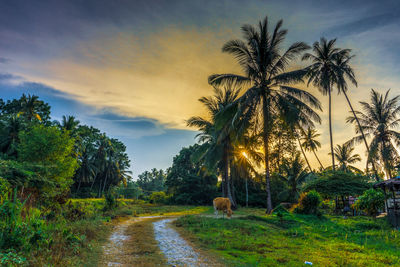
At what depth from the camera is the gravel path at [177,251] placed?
6003 millimetres

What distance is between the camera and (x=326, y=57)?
2678 centimetres

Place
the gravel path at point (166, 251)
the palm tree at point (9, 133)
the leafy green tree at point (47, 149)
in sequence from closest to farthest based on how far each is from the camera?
the gravel path at point (166, 251) < the leafy green tree at point (47, 149) < the palm tree at point (9, 133)

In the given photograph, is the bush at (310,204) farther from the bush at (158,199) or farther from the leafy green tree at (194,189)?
the bush at (158,199)

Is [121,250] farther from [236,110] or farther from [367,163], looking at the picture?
Answer: [367,163]

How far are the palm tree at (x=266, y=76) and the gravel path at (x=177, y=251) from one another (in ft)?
33.5

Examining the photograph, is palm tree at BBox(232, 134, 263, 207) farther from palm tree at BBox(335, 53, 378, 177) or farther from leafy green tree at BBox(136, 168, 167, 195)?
leafy green tree at BBox(136, 168, 167, 195)

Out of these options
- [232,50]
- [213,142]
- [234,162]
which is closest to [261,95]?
[232,50]

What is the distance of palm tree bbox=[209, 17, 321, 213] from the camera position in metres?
17.6

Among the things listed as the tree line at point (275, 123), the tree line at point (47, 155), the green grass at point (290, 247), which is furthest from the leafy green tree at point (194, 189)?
the green grass at point (290, 247)

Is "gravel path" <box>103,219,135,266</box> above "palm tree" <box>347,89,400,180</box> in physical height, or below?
below

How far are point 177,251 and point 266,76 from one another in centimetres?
1487

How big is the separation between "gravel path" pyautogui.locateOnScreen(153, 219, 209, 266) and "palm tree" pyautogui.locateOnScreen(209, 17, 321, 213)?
402 inches

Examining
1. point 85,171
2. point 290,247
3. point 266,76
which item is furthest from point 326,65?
point 85,171

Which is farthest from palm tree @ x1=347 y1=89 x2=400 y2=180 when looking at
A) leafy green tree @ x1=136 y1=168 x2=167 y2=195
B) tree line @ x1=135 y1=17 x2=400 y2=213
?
leafy green tree @ x1=136 y1=168 x2=167 y2=195
